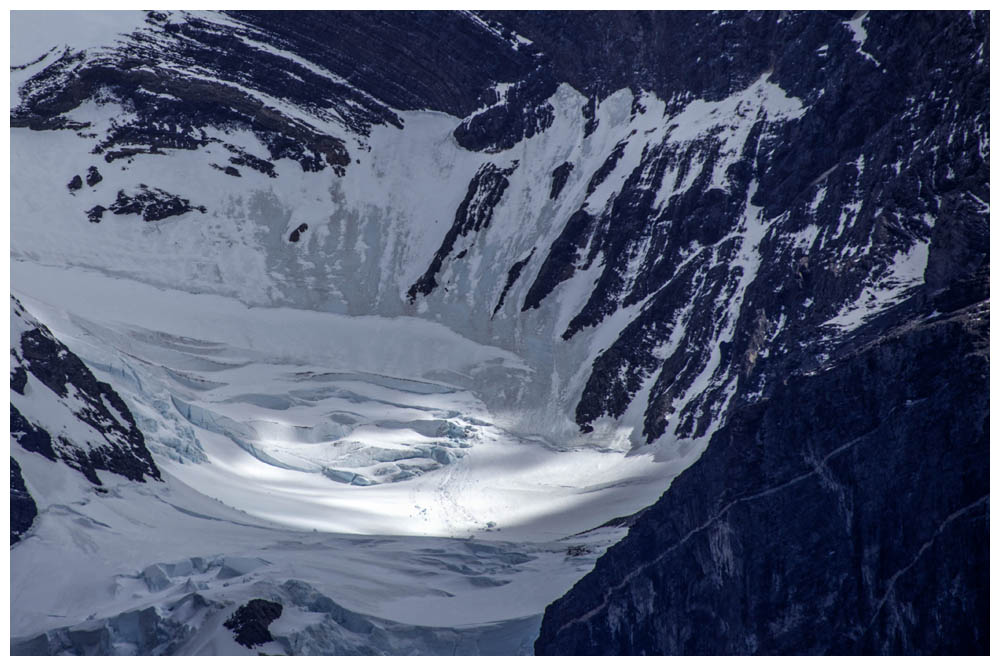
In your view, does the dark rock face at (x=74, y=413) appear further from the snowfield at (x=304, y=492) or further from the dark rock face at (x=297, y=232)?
the dark rock face at (x=297, y=232)

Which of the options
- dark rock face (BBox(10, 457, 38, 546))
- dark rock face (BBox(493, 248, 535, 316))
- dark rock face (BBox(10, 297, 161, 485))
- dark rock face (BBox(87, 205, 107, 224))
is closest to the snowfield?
dark rock face (BBox(10, 457, 38, 546))

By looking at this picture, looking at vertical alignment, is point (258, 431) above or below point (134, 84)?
below

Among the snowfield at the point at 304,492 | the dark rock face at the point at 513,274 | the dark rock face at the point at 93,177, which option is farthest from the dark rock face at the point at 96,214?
the dark rock face at the point at 513,274

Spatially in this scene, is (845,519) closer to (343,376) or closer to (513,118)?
(343,376)

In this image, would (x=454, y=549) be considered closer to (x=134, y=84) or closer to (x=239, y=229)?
(x=239, y=229)
